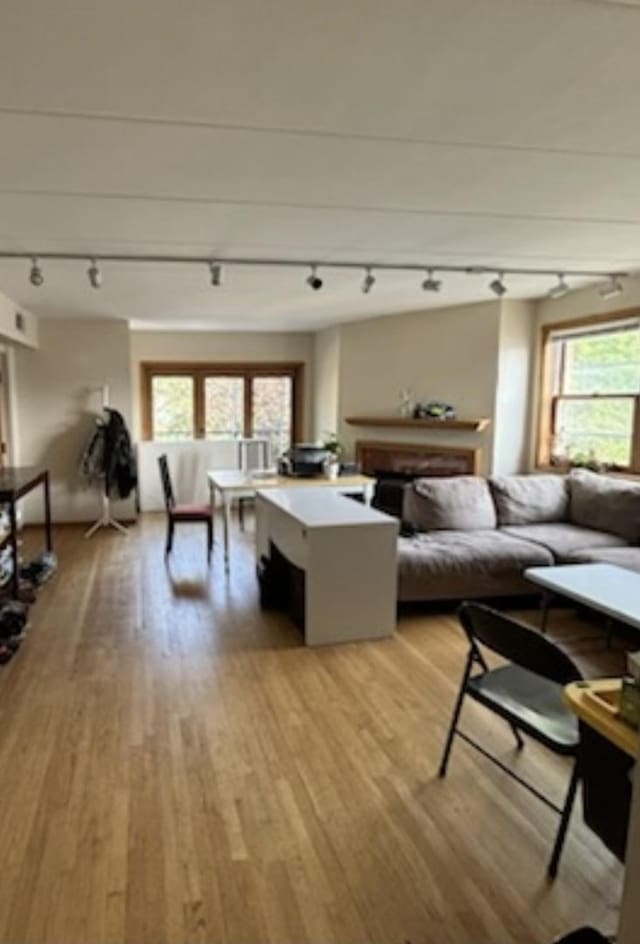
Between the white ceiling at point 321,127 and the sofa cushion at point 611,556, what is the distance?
6.62 feet

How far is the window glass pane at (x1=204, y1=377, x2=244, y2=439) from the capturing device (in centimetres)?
883

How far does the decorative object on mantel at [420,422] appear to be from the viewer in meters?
6.18

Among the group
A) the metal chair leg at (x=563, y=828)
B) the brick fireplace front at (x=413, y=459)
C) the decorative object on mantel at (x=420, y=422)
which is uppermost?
the decorative object on mantel at (x=420, y=422)

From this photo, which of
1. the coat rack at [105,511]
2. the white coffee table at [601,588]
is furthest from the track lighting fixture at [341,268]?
the coat rack at [105,511]

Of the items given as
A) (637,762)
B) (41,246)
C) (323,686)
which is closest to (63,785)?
(323,686)

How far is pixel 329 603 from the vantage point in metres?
3.78

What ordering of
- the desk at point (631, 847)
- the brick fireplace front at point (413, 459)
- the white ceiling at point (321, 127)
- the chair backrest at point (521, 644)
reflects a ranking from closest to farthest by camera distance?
the desk at point (631, 847)
the white ceiling at point (321, 127)
the chair backrest at point (521, 644)
the brick fireplace front at point (413, 459)

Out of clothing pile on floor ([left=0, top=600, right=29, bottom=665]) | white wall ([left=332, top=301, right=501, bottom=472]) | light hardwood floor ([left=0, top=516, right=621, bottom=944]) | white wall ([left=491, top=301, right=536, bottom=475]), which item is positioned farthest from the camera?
white wall ([left=332, top=301, right=501, bottom=472])

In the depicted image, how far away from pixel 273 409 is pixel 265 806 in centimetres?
713

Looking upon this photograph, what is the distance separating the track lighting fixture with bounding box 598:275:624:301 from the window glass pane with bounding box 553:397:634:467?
868 millimetres

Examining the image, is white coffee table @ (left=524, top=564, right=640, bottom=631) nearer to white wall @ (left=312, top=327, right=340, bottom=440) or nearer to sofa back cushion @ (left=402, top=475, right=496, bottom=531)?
sofa back cushion @ (left=402, top=475, right=496, bottom=531)

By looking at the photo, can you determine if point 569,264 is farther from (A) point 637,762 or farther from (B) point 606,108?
(A) point 637,762

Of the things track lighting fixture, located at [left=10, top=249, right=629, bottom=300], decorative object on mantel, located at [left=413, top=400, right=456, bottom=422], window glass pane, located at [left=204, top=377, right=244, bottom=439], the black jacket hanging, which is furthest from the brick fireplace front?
the black jacket hanging

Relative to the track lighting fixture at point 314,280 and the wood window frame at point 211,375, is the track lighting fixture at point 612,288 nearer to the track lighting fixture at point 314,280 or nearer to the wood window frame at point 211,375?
the track lighting fixture at point 314,280
